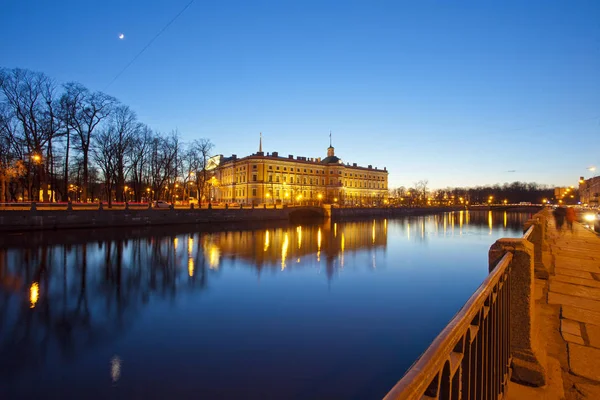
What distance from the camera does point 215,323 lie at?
9.70 metres

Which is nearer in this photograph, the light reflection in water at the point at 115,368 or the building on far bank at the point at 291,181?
the light reflection in water at the point at 115,368

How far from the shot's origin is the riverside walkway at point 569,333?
418 centimetres

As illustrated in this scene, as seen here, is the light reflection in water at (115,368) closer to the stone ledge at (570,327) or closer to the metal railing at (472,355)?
the metal railing at (472,355)

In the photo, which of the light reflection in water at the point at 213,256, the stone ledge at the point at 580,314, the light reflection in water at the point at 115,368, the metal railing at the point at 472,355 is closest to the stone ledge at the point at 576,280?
the stone ledge at the point at 580,314

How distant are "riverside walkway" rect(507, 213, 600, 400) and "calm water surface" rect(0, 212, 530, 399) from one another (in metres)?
2.83

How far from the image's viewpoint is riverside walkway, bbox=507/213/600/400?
418 cm

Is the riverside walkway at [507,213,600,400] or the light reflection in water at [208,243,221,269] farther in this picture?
the light reflection in water at [208,243,221,269]

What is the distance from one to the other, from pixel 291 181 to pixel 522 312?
3981 inches

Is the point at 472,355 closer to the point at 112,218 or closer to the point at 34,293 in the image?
the point at 34,293

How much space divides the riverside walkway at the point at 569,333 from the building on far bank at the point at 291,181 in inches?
3157

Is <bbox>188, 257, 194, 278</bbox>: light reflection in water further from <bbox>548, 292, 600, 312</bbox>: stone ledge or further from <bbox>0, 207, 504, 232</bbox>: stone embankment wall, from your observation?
<bbox>0, 207, 504, 232</bbox>: stone embankment wall

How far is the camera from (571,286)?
850 centimetres

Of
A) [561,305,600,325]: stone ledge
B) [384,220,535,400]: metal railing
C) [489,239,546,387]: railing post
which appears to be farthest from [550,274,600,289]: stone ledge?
[384,220,535,400]: metal railing

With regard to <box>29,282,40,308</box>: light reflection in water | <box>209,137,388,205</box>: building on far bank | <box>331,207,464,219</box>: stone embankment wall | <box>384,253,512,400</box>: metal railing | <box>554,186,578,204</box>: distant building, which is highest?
<box>209,137,388,205</box>: building on far bank
